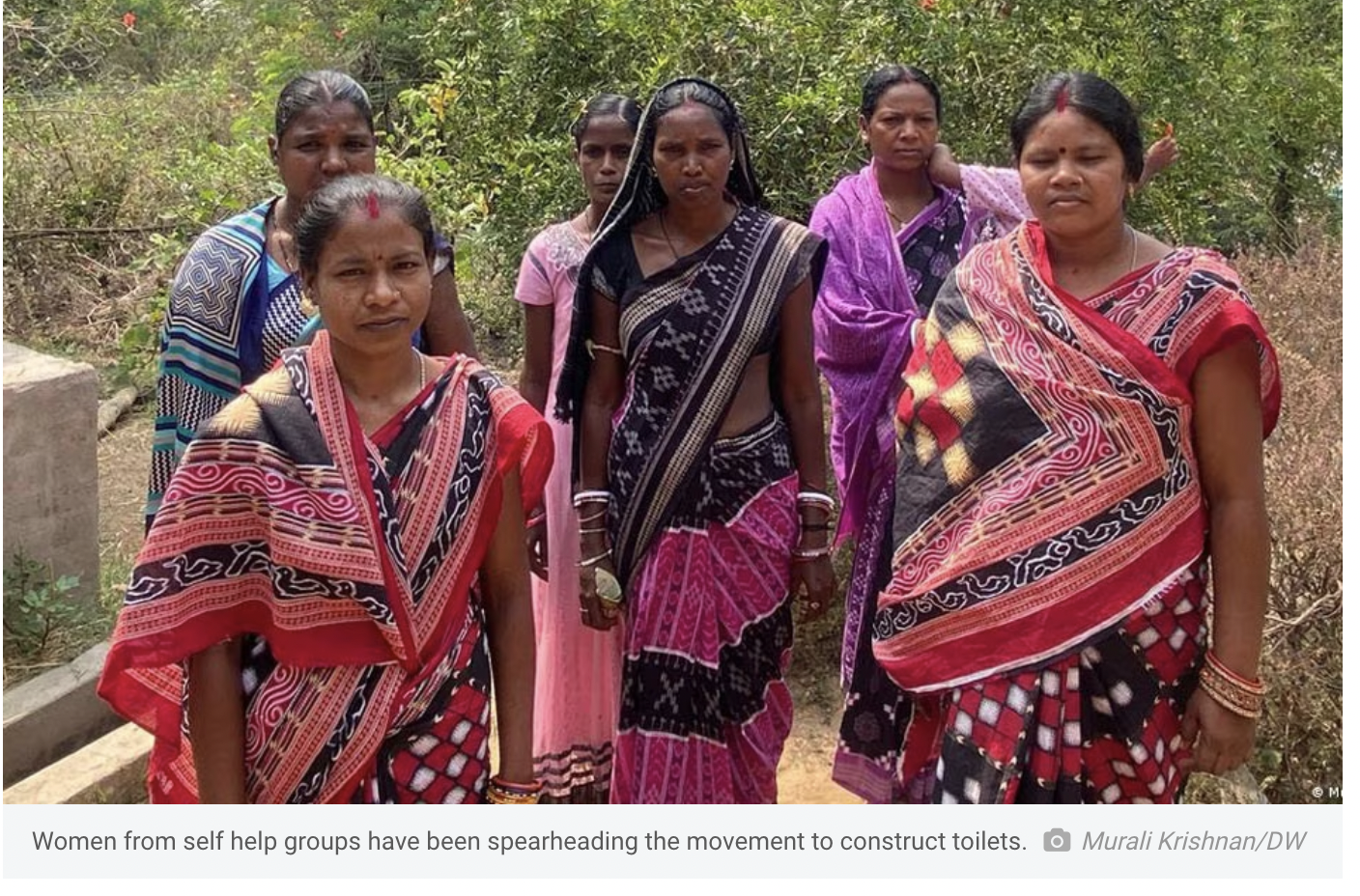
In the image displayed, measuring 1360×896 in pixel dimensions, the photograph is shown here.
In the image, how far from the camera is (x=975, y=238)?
3320 millimetres

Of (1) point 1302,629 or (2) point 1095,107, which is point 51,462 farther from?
(1) point 1302,629

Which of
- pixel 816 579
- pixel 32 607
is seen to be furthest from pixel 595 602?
pixel 32 607

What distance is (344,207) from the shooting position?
2.03 meters

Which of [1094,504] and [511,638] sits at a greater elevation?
[1094,504]

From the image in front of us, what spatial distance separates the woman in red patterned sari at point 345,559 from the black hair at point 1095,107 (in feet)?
3.44

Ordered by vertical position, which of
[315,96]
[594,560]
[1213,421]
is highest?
[315,96]

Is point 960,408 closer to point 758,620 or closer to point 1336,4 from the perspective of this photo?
point 758,620

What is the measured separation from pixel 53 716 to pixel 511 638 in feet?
7.86

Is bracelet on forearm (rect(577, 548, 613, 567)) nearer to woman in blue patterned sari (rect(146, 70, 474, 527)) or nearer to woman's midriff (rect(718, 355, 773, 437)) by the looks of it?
woman's midriff (rect(718, 355, 773, 437))

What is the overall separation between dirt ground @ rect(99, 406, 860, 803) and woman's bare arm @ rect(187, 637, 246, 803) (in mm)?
2224

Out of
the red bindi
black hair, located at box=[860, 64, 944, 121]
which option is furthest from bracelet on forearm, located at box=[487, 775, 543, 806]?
black hair, located at box=[860, 64, 944, 121]

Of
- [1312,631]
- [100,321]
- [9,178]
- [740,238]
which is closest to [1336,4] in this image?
[1312,631]

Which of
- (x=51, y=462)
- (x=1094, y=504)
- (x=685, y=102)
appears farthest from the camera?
(x=51, y=462)

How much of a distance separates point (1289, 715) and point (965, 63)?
2375 millimetres
